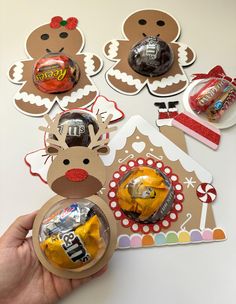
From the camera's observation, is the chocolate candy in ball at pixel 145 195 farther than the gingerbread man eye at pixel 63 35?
No

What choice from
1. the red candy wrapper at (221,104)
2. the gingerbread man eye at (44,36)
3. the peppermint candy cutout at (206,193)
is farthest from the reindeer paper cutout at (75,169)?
the gingerbread man eye at (44,36)

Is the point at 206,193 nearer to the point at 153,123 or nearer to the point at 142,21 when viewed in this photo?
the point at 153,123

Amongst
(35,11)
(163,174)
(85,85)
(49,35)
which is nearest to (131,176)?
(163,174)

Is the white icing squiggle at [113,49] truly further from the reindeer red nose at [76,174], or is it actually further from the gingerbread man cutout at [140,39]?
the reindeer red nose at [76,174]

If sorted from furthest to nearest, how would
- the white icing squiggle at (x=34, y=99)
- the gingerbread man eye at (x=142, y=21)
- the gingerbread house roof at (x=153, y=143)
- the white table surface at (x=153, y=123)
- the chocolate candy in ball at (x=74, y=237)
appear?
the gingerbread man eye at (x=142, y=21)
the white icing squiggle at (x=34, y=99)
the gingerbread house roof at (x=153, y=143)
the white table surface at (x=153, y=123)
the chocolate candy in ball at (x=74, y=237)

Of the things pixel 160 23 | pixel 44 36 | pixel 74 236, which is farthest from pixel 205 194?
pixel 44 36
